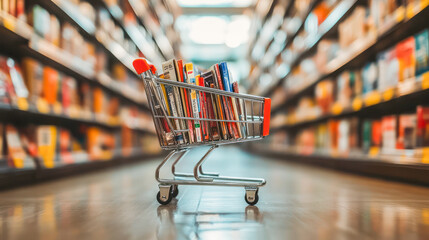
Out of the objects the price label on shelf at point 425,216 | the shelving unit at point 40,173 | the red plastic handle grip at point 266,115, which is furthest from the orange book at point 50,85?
the price label on shelf at point 425,216

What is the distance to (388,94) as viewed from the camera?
2.55 meters

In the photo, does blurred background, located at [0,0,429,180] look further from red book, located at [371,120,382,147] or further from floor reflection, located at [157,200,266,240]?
floor reflection, located at [157,200,266,240]

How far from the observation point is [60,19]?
3.19 m

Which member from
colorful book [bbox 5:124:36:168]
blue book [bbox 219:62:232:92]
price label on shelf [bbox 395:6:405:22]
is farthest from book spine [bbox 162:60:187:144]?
price label on shelf [bbox 395:6:405:22]

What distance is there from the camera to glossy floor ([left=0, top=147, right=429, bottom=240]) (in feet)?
3.48

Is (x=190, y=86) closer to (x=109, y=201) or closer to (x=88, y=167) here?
(x=109, y=201)

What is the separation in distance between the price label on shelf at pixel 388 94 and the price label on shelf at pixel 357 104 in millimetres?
427

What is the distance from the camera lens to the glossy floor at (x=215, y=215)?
1.06 metres

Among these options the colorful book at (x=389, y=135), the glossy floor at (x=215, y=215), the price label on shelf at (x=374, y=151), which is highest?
the colorful book at (x=389, y=135)

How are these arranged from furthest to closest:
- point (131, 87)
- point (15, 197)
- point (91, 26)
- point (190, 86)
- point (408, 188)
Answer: point (131, 87) < point (91, 26) < point (408, 188) < point (15, 197) < point (190, 86)

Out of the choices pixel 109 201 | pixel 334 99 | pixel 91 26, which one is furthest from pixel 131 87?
pixel 109 201

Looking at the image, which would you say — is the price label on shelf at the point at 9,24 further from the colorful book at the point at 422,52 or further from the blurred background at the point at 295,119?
the colorful book at the point at 422,52

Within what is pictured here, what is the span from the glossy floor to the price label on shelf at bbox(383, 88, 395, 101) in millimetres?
777

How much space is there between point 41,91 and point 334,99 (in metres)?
3.15
